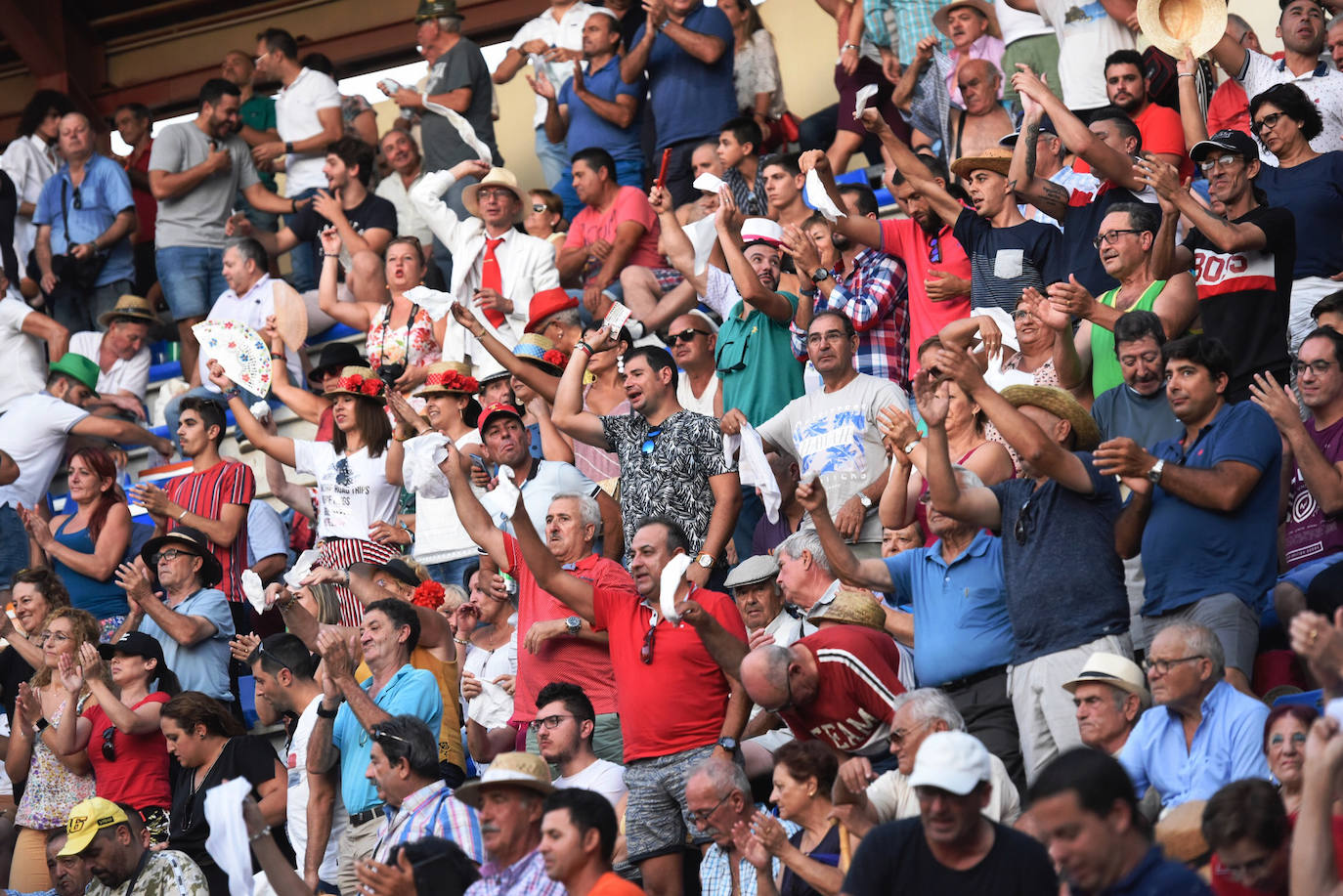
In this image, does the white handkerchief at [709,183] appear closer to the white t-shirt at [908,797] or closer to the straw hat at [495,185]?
the straw hat at [495,185]

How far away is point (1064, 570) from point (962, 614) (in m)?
0.48

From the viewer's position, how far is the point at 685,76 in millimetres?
11250

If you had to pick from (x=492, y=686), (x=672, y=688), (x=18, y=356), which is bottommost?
(x=18, y=356)

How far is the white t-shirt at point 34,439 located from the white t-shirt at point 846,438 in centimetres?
472

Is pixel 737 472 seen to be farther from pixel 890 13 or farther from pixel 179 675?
pixel 890 13

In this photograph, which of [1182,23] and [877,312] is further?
[1182,23]

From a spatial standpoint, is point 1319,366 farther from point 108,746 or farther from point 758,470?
point 108,746

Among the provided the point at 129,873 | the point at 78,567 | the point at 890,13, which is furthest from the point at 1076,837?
the point at 890,13

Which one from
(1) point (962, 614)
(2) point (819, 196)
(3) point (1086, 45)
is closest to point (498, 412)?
(2) point (819, 196)

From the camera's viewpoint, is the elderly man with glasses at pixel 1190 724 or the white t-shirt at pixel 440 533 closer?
the elderly man with glasses at pixel 1190 724

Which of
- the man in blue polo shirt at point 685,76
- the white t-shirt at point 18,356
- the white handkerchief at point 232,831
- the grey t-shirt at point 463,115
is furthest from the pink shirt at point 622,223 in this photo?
the white handkerchief at point 232,831

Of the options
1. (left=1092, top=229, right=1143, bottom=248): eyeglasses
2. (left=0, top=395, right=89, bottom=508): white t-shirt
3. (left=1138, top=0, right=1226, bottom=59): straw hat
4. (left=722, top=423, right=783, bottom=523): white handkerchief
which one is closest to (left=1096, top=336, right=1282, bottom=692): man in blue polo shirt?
(left=1092, top=229, right=1143, bottom=248): eyeglasses

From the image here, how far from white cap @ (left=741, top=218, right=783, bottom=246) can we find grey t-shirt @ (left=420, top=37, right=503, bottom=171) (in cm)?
347

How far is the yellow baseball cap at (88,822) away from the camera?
7477 millimetres
